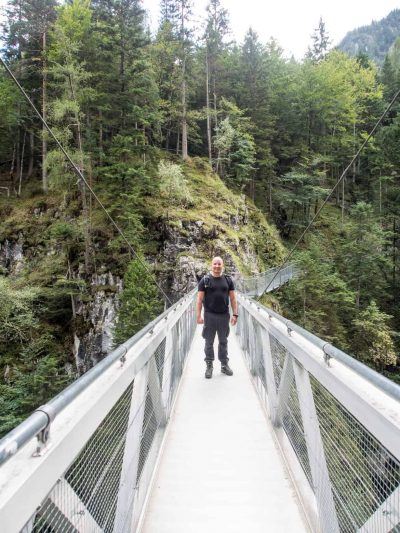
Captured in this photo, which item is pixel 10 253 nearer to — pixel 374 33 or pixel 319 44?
pixel 319 44

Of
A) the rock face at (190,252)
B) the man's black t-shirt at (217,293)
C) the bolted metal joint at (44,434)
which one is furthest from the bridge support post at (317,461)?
the rock face at (190,252)

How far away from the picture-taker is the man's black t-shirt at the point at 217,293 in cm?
494

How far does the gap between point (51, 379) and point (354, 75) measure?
34.7 metres

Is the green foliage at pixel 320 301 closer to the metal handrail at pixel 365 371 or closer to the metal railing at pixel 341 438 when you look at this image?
the metal railing at pixel 341 438

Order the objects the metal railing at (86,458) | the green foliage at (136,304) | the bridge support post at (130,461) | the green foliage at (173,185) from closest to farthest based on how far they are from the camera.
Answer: the metal railing at (86,458)
the bridge support post at (130,461)
the green foliage at (136,304)
the green foliage at (173,185)

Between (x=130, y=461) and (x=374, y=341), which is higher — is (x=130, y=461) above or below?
above

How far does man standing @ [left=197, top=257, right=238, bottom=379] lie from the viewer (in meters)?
4.94

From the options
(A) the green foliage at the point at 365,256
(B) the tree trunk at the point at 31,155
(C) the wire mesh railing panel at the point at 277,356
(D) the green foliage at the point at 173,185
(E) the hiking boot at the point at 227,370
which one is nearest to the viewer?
(C) the wire mesh railing panel at the point at 277,356

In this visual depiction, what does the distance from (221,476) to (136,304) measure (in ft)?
38.3

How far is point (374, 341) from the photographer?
17.6 m

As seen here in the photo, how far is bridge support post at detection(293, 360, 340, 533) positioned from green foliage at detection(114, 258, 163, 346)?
1117 centimetres

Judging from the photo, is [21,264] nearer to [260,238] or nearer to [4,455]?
[260,238]

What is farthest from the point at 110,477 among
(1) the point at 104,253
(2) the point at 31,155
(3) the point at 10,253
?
(2) the point at 31,155

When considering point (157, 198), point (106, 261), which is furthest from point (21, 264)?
point (157, 198)
